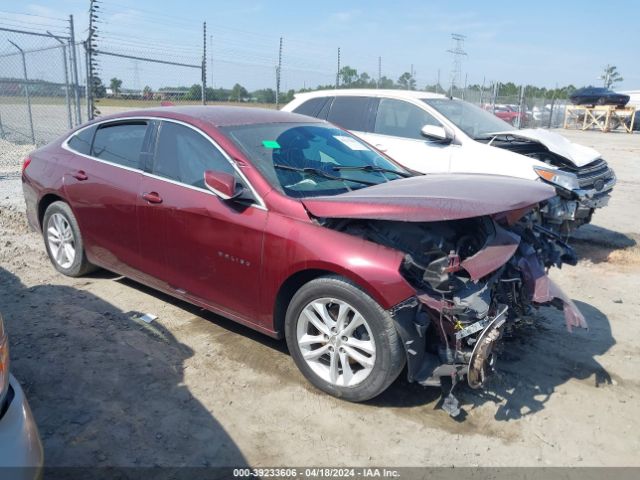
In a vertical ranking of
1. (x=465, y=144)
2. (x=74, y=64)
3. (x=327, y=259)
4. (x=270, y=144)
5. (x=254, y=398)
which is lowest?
(x=254, y=398)

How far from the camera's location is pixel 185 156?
3.92 metres

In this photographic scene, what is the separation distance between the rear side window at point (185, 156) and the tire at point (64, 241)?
130 cm

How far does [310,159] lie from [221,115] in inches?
31.8

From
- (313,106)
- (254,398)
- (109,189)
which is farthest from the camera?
(313,106)

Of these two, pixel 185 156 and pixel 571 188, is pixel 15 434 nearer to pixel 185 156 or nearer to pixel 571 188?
pixel 185 156

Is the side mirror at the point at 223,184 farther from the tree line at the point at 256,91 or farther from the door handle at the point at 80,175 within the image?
the tree line at the point at 256,91

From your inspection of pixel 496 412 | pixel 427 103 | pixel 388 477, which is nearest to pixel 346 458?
pixel 388 477

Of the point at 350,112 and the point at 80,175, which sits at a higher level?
the point at 350,112

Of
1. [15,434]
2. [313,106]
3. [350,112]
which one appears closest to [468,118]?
[350,112]

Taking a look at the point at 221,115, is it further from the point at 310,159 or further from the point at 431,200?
the point at 431,200

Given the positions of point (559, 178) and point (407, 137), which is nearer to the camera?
point (559, 178)

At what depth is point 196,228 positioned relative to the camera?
3.71 m

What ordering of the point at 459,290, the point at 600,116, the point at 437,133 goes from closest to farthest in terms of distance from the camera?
the point at 459,290 → the point at 437,133 → the point at 600,116

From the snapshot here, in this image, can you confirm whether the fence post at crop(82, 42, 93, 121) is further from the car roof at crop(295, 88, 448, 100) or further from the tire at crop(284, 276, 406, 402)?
the tire at crop(284, 276, 406, 402)
